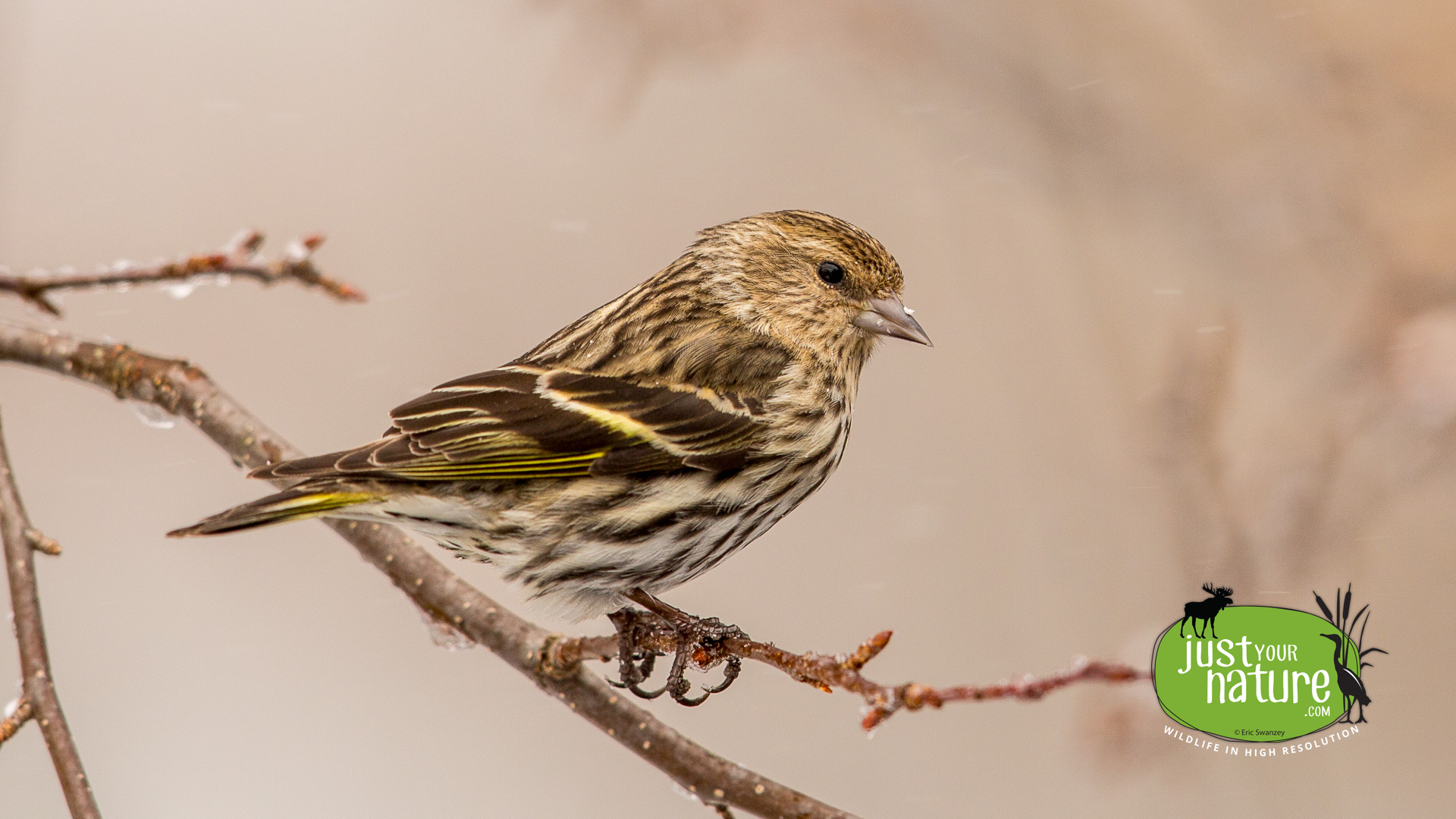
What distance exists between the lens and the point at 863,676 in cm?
163

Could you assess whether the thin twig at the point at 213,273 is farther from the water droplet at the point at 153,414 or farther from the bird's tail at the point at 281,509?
the water droplet at the point at 153,414

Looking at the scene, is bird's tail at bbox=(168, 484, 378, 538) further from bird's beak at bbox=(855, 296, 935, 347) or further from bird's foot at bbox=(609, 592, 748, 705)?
bird's beak at bbox=(855, 296, 935, 347)

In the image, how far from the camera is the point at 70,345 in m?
2.91

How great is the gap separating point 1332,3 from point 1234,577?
1596mm

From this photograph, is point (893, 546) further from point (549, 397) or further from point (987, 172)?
point (549, 397)

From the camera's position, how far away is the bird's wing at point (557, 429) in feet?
7.69

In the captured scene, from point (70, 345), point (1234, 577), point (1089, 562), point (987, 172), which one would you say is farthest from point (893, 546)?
point (70, 345)

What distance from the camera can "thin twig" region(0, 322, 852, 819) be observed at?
95.7 inches

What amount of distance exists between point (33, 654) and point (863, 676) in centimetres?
156

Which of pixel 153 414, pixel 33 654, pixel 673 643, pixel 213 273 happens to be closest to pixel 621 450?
pixel 673 643

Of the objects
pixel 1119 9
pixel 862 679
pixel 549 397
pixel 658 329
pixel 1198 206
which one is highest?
pixel 1119 9

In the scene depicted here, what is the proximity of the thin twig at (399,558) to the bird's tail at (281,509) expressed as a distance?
0.53 metres

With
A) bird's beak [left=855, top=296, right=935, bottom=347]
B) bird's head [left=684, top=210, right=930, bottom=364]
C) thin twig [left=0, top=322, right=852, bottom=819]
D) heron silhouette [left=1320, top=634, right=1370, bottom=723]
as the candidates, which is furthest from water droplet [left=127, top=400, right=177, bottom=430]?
heron silhouette [left=1320, top=634, right=1370, bottom=723]

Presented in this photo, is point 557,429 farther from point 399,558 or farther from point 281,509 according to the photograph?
point 399,558
